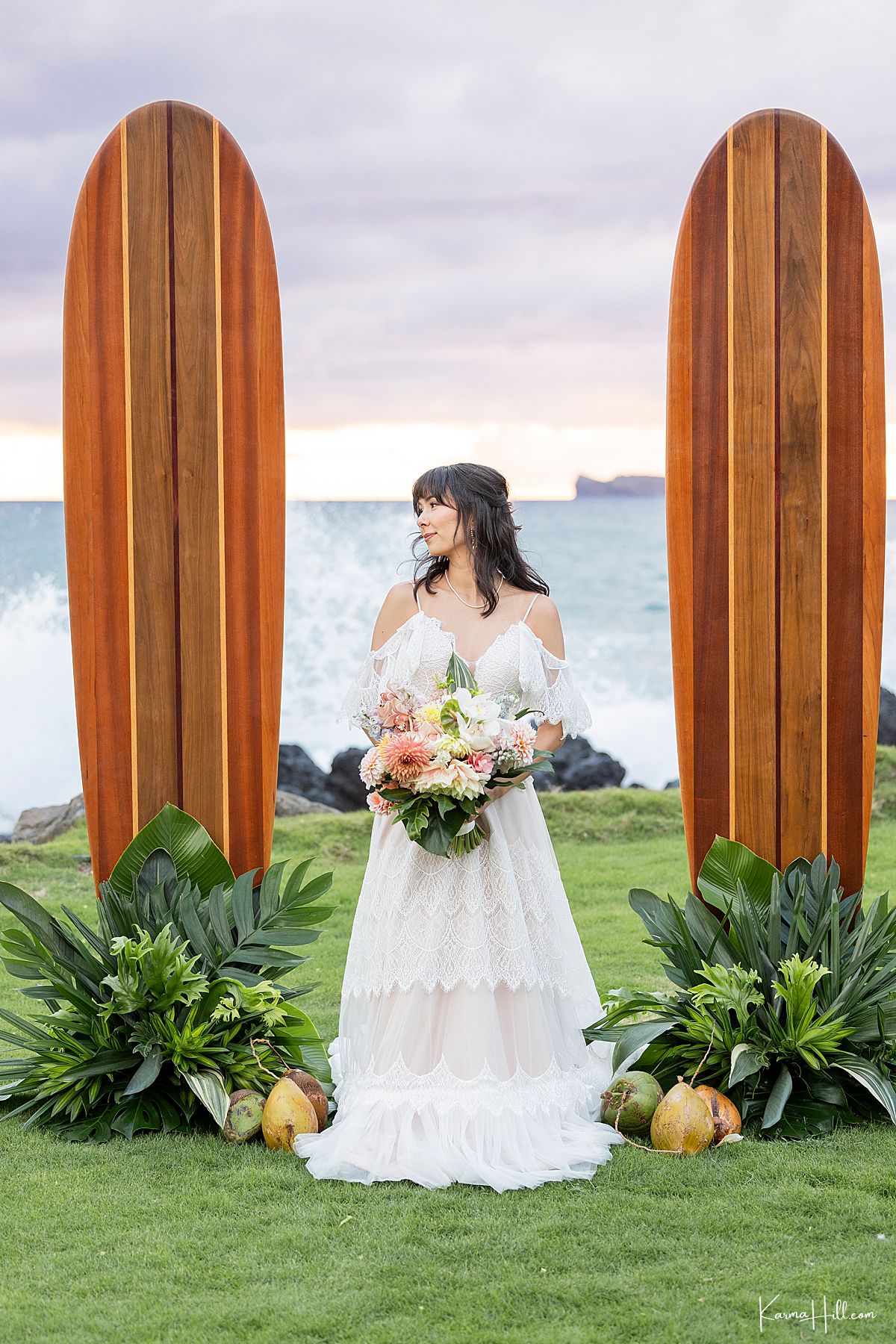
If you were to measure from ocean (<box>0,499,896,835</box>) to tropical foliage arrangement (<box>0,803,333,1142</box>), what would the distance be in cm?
1016

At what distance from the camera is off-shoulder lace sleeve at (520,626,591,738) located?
310 centimetres

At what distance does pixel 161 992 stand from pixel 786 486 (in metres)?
2.13

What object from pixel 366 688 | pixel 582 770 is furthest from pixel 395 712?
pixel 582 770

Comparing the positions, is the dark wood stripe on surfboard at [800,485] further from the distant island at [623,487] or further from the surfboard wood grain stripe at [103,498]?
the distant island at [623,487]

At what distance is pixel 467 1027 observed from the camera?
2979mm

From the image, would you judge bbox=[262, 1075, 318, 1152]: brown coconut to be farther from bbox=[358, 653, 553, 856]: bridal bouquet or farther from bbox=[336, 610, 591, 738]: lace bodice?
bbox=[336, 610, 591, 738]: lace bodice

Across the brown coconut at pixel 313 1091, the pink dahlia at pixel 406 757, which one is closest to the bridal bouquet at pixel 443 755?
the pink dahlia at pixel 406 757

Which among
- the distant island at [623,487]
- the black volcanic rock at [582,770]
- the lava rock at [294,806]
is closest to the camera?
the lava rock at [294,806]

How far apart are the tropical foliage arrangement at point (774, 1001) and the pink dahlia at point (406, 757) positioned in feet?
3.06

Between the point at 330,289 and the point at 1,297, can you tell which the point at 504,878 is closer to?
the point at 1,297

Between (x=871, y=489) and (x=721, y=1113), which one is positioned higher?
(x=871, y=489)

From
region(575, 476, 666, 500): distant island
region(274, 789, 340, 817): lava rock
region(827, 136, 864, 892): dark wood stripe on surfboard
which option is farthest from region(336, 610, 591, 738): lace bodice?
region(575, 476, 666, 500): distant island

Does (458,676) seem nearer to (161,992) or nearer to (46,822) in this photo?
(161,992)

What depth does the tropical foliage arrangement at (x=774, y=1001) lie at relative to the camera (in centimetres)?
306
